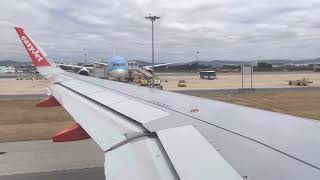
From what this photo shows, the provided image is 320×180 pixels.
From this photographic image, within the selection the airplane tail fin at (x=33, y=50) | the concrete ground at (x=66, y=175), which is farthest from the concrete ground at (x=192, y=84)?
the concrete ground at (x=66, y=175)

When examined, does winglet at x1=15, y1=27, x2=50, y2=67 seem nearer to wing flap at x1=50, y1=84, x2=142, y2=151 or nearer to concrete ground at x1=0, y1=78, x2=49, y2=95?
wing flap at x1=50, y1=84, x2=142, y2=151

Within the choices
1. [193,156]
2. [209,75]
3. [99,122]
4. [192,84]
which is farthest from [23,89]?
[193,156]

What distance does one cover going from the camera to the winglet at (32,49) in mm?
12820

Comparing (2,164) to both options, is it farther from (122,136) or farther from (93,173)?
(122,136)

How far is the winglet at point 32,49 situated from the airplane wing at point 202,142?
686 cm

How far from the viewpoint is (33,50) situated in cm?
1322

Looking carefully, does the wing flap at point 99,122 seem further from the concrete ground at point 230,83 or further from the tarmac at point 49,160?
the concrete ground at point 230,83

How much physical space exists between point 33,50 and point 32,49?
104 millimetres

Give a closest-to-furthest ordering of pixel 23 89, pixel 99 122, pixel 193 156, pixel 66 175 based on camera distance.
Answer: pixel 193 156 → pixel 99 122 → pixel 66 175 → pixel 23 89

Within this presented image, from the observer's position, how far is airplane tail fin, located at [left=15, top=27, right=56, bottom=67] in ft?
42.1

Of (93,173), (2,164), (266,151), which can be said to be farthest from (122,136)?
(2,164)

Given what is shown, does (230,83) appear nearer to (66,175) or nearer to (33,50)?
(33,50)

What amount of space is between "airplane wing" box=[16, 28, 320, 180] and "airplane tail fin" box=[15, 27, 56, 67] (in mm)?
6868

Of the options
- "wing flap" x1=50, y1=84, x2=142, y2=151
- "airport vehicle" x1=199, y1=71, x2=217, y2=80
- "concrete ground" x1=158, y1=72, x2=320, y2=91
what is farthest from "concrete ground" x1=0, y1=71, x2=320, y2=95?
"wing flap" x1=50, y1=84, x2=142, y2=151
